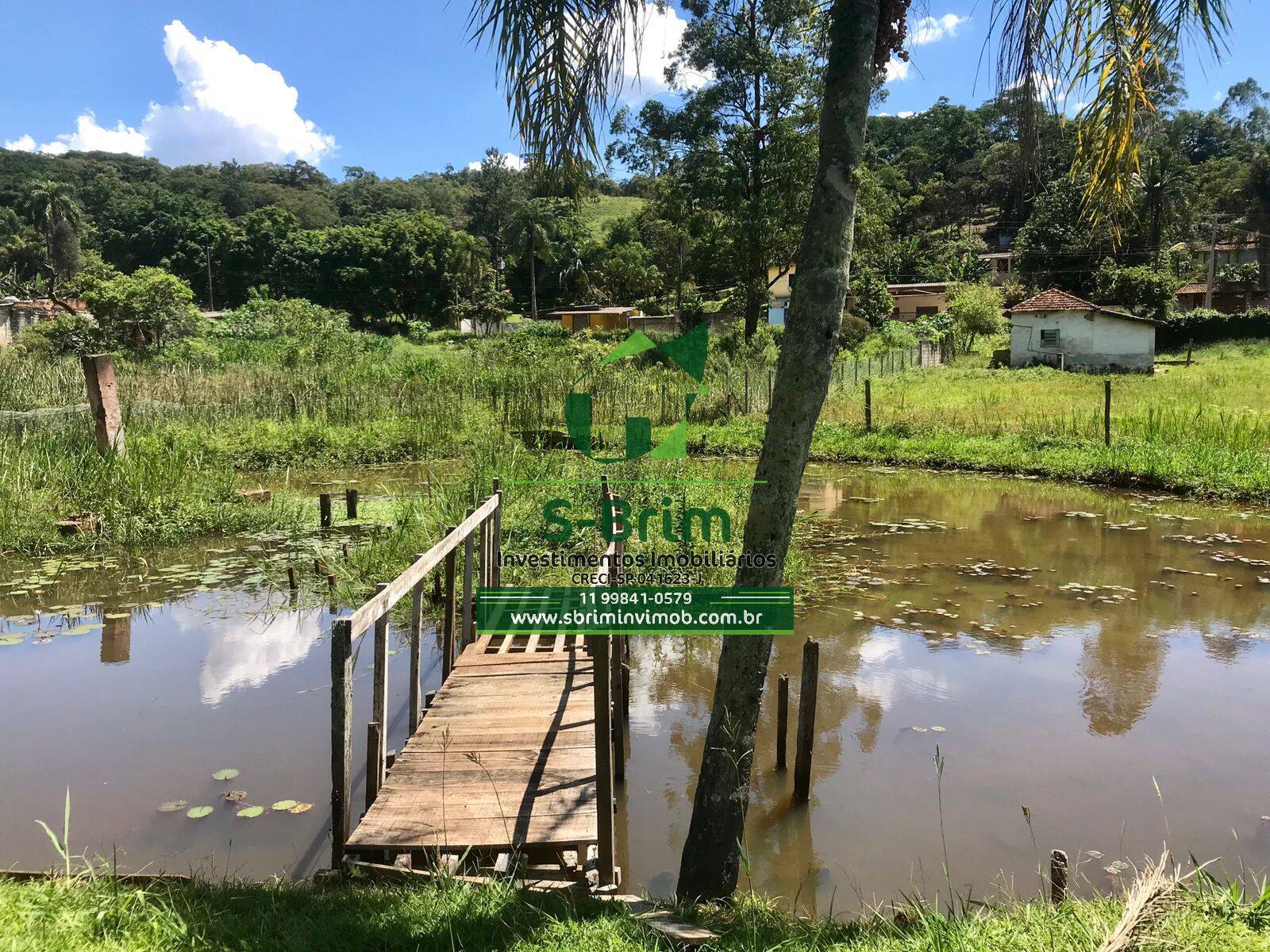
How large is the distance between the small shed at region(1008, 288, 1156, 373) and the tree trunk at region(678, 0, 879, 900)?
25002 mm

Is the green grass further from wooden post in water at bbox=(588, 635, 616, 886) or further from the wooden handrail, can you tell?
wooden post in water at bbox=(588, 635, 616, 886)

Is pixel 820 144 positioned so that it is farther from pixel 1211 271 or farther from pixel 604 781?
pixel 1211 271

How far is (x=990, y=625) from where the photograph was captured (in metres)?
6.96

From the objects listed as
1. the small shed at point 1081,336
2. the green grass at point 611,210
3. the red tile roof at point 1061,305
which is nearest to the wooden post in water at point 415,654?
the small shed at point 1081,336

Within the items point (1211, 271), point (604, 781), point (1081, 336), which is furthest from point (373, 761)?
point (1211, 271)

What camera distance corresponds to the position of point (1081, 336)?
25281mm

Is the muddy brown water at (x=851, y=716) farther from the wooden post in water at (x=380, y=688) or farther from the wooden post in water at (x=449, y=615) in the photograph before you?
the wooden post in water at (x=380, y=688)

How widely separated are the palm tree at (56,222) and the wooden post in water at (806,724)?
2295 inches

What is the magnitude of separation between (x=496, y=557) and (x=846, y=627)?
294 cm

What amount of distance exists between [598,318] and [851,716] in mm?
40923

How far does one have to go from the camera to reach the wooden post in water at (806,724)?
4.30 meters

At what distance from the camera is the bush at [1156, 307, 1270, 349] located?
3006cm

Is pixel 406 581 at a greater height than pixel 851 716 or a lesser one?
greater

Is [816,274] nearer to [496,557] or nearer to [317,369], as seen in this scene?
[496,557]
